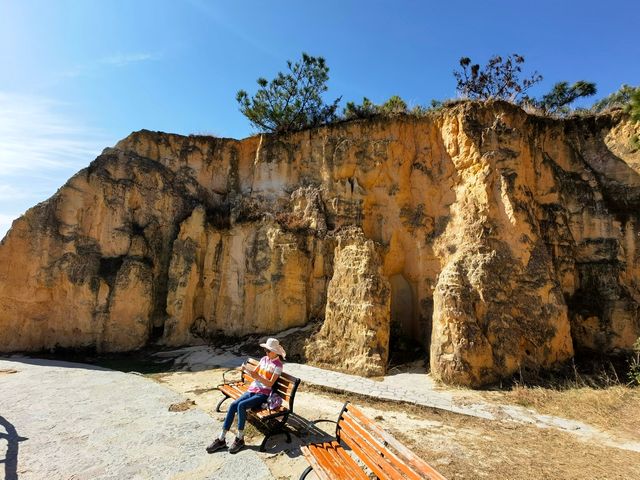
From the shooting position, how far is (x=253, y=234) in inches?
556

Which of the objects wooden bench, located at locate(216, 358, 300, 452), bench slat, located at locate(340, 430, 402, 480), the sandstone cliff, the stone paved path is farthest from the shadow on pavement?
the sandstone cliff

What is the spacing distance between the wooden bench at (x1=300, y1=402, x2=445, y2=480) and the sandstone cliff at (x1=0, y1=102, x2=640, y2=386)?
588 centimetres

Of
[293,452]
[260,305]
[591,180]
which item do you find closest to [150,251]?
[260,305]

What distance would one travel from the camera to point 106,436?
536 cm

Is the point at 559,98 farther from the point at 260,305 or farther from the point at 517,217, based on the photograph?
the point at 260,305

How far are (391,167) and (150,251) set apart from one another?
32.2 ft

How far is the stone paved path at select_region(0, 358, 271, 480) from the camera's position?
4.36 metres

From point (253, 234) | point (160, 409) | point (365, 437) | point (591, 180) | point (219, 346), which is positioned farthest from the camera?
point (253, 234)

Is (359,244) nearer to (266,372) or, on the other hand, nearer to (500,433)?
(500,433)

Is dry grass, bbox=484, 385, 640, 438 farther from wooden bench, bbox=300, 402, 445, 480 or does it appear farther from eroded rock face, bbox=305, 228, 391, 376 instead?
wooden bench, bbox=300, 402, 445, 480

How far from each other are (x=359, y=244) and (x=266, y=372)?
279 inches

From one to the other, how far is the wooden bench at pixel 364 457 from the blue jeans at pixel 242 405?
4.13ft

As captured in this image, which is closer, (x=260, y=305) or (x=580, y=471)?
(x=580, y=471)

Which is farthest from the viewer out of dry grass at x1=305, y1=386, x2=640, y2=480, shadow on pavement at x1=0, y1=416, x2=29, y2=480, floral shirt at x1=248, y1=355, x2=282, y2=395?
floral shirt at x1=248, y1=355, x2=282, y2=395
